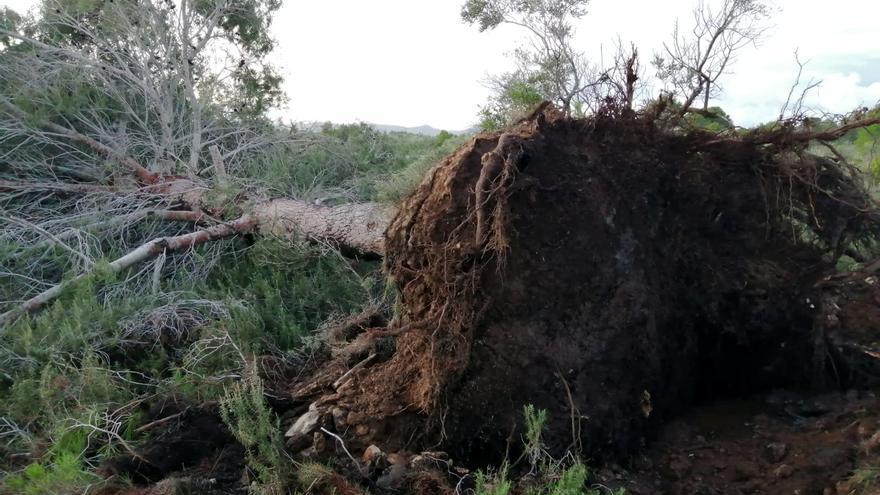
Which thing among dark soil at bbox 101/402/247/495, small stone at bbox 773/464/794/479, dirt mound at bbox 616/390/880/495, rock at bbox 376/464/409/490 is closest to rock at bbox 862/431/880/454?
dirt mound at bbox 616/390/880/495

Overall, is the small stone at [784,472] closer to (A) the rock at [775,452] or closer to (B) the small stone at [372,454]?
(A) the rock at [775,452]

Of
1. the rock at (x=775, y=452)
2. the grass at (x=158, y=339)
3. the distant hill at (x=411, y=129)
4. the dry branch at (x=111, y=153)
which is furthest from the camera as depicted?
the distant hill at (x=411, y=129)

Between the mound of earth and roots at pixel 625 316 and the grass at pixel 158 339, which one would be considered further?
the grass at pixel 158 339

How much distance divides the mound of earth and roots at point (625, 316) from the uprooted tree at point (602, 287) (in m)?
0.01

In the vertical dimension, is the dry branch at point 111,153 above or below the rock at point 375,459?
above

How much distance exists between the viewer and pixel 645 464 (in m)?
3.62

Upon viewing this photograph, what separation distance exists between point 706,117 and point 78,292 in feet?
15.3

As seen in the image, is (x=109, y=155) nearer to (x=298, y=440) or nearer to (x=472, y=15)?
(x=298, y=440)

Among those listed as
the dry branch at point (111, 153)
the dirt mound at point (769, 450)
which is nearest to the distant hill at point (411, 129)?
the dry branch at point (111, 153)

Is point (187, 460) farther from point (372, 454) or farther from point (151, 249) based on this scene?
point (151, 249)

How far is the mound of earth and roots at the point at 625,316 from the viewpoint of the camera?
3533mm

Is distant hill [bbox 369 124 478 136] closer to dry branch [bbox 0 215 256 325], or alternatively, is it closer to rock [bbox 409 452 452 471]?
dry branch [bbox 0 215 256 325]

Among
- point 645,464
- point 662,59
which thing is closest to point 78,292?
point 645,464

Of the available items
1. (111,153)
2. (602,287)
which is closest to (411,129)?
(111,153)
